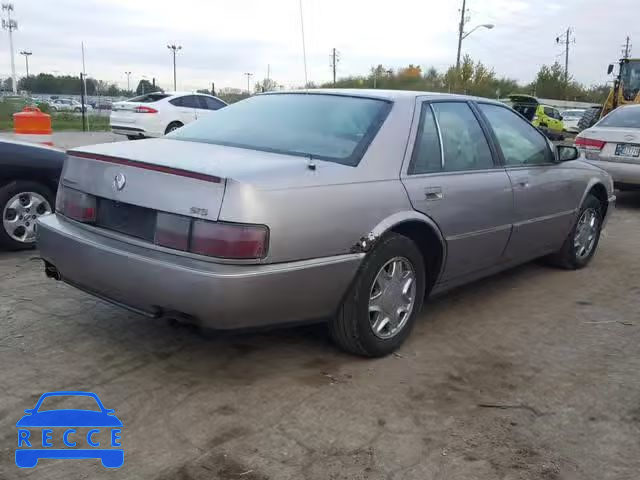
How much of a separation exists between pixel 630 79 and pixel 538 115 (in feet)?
17.0

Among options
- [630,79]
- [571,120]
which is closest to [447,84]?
[571,120]

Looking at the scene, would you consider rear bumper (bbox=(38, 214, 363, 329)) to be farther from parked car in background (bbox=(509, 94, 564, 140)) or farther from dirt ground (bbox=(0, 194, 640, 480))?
parked car in background (bbox=(509, 94, 564, 140))

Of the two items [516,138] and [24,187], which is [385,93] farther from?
[24,187]

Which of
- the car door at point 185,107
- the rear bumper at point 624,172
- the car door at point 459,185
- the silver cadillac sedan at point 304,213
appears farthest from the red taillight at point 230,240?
the car door at point 185,107

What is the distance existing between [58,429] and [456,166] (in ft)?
8.72

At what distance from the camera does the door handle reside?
11.7 ft

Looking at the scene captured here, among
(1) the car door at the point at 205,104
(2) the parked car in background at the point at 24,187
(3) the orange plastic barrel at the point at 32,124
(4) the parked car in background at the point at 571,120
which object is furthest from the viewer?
(4) the parked car in background at the point at 571,120

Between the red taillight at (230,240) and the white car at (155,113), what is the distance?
12.5 meters

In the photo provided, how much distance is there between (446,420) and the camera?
2.83m

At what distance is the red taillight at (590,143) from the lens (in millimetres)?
8707

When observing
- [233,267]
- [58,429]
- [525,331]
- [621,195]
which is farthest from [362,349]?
[621,195]

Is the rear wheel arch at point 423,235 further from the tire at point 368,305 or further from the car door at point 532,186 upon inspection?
the car door at point 532,186

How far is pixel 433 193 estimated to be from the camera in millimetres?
3611

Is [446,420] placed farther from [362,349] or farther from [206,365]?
[206,365]
